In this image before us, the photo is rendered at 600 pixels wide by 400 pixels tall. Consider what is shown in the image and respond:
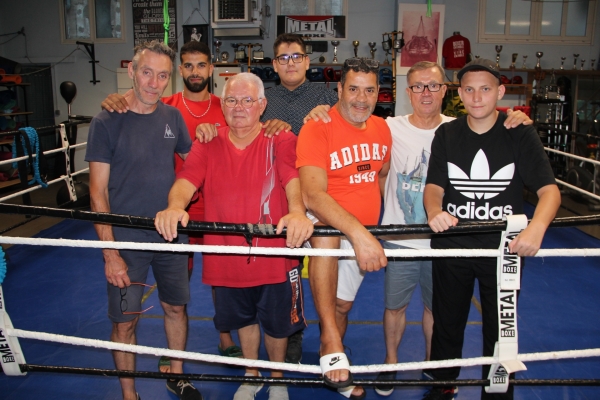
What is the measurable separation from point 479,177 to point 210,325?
212 centimetres

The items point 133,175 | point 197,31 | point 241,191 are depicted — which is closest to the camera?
point 241,191

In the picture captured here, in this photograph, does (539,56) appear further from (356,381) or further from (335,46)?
(356,381)

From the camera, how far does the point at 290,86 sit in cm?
277

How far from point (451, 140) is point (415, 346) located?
1527mm

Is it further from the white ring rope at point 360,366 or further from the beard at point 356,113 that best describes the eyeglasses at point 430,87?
the white ring rope at point 360,366

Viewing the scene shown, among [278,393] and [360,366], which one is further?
[278,393]

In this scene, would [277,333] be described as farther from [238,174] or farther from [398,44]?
[398,44]

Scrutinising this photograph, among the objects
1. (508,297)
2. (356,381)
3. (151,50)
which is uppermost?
(151,50)

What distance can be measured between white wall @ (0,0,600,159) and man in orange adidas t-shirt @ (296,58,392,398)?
6.99 meters

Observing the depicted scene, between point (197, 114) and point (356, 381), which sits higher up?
point (197, 114)

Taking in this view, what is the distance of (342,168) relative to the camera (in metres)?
2.09

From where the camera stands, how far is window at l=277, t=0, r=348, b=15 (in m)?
8.90

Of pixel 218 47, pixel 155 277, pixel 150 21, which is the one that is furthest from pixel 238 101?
pixel 150 21

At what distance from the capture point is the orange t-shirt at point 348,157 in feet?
6.68
